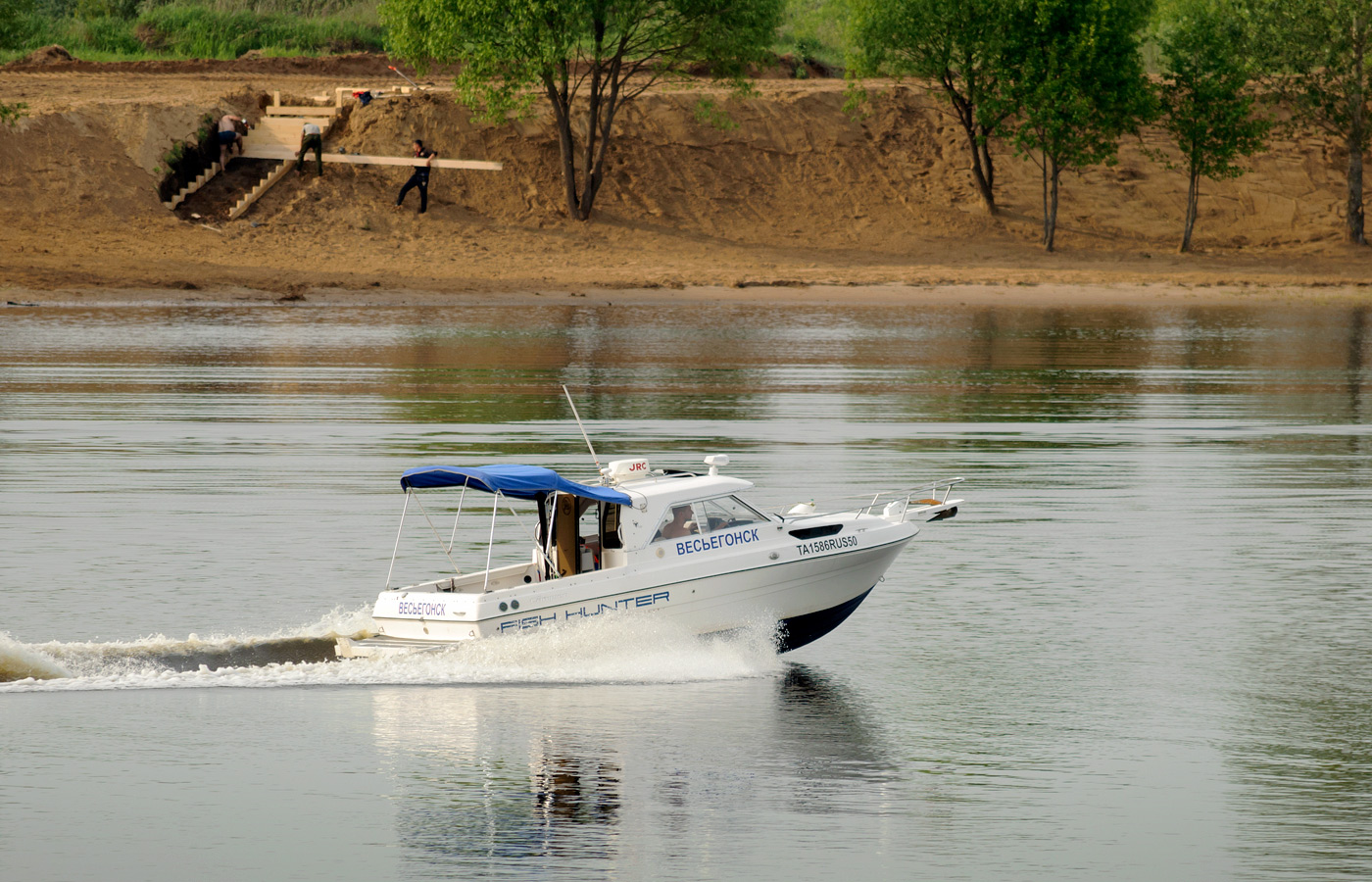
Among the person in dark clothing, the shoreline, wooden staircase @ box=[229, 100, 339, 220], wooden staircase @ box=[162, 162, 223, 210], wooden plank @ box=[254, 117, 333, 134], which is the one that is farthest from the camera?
wooden plank @ box=[254, 117, 333, 134]

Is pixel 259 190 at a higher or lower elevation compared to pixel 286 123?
lower

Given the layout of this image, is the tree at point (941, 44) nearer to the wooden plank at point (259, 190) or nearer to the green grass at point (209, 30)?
the green grass at point (209, 30)

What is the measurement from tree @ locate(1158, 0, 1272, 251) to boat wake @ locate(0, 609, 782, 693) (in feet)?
174

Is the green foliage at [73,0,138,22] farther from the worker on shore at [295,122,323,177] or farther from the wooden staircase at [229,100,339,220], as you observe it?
the worker on shore at [295,122,323,177]

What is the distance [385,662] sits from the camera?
605 inches

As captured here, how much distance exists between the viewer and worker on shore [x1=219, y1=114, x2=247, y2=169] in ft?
201

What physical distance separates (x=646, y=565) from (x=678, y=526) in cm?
51

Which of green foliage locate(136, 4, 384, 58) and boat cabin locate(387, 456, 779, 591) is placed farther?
green foliage locate(136, 4, 384, 58)

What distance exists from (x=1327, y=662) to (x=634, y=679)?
6.79 meters

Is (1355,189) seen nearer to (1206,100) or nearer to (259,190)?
(1206,100)

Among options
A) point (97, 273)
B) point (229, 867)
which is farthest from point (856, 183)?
point (229, 867)

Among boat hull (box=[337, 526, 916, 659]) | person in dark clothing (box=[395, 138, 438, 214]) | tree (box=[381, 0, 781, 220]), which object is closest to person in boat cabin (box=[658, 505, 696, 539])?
boat hull (box=[337, 526, 916, 659])

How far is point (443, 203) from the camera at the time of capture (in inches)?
2458

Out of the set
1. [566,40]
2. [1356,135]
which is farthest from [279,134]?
[1356,135]
